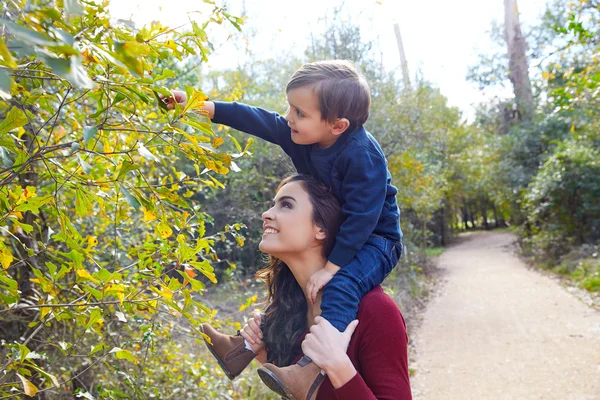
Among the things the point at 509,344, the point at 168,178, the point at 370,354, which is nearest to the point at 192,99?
the point at 370,354

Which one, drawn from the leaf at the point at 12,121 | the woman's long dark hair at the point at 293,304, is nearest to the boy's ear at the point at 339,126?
the woman's long dark hair at the point at 293,304

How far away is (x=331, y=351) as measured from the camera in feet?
5.70

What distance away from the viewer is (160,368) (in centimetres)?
387

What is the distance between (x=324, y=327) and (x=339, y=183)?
59 centimetres

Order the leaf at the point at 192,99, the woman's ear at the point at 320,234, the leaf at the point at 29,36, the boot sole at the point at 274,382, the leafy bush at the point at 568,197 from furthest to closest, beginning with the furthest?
the leafy bush at the point at 568,197
the woman's ear at the point at 320,234
the boot sole at the point at 274,382
the leaf at the point at 192,99
the leaf at the point at 29,36

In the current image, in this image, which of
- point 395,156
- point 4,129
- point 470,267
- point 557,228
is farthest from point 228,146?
point 470,267

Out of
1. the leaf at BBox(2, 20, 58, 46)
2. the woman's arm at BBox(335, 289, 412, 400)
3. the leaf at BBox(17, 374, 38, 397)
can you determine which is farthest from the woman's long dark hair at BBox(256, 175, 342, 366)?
the leaf at BBox(2, 20, 58, 46)

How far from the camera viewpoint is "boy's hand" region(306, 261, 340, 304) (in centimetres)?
196

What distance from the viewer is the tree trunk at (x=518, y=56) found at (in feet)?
61.1

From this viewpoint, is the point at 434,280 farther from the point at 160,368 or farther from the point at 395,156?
the point at 160,368

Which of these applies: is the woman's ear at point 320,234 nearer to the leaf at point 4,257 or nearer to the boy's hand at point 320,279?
the boy's hand at point 320,279

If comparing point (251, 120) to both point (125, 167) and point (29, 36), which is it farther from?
point (29, 36)

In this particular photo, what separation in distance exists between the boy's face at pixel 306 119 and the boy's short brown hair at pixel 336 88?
0.02 meters

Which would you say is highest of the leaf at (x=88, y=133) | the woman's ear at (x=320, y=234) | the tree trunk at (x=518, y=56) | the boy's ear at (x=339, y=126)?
the tree trunk at (x=518, y=56)
